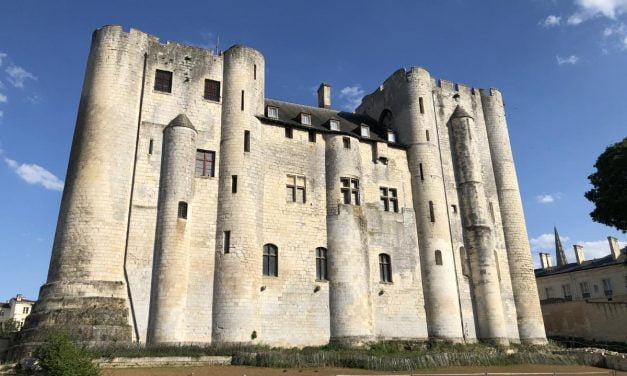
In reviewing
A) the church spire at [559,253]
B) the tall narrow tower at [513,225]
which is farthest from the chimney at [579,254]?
the tall narrow tower at [513,225]

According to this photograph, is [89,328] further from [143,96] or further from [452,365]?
[452,365]

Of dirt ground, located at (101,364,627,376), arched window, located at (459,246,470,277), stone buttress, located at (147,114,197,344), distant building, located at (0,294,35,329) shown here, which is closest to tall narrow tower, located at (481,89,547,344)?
arched window, located at (459,246,470,277)

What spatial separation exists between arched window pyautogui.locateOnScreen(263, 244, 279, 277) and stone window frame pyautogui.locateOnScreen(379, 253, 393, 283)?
589cm

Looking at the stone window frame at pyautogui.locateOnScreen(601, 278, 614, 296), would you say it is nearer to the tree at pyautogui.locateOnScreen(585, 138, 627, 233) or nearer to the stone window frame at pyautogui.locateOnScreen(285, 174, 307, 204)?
the tree at pyautogui.locateOnScreen(585, 138, 627, 233)

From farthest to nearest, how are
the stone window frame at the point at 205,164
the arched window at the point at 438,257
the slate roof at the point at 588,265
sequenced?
the slate roof at the point at 588,265 < the arched window at the point at 438,257 < the stone window frame at the point at 205,164

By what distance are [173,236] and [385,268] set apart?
11382mm

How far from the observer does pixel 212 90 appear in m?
24.9

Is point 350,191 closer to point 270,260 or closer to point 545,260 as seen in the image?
point 270,260

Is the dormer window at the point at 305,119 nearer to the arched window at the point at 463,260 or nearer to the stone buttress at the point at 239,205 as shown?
the stone buttress at the point at 239,205

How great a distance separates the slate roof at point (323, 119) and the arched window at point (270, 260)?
691 centimetres

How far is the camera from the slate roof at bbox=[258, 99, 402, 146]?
86.5 ft

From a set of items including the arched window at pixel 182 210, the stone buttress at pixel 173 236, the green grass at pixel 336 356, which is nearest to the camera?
the green grass at pixel 336 356

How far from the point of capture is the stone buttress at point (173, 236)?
19.6 metres

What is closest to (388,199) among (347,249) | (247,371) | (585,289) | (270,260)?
(347,249)
